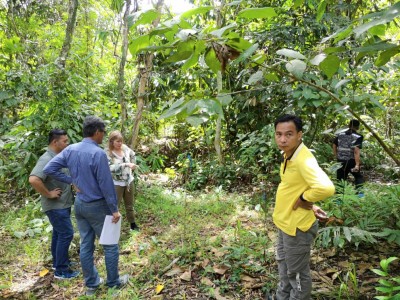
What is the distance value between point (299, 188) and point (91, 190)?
215cm

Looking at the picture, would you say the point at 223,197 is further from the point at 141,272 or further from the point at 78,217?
the point at 78,217

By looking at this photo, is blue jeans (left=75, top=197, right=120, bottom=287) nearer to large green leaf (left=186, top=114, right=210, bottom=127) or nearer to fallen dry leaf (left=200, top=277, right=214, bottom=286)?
fallen dry leaf (left=200, top=277, right=214, bottom=286)

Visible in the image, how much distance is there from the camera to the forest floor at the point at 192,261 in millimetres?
3234

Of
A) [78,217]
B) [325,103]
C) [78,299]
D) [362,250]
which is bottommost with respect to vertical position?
[78,299]

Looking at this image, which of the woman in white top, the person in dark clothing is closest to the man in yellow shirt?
the woman in white top

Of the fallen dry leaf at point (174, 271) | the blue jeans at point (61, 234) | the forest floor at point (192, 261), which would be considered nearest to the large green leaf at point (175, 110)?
the forest floor at point (192, 261)

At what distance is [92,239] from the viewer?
3.58 meters

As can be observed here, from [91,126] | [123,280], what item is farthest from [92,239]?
[91,126]

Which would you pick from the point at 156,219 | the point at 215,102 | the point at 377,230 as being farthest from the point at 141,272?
the point at 215,102

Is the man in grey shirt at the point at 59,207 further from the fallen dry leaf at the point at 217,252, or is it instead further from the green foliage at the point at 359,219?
the green foliage at the point at 359,219

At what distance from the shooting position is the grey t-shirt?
12.4ft

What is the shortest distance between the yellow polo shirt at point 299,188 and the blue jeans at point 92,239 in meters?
1.89

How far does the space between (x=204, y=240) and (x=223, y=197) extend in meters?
2.23

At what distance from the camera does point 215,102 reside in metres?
1.14
